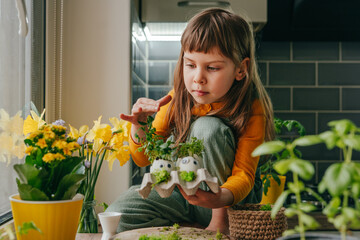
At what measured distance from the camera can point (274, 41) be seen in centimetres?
226

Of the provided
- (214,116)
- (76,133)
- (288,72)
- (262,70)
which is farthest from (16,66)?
(288,72)

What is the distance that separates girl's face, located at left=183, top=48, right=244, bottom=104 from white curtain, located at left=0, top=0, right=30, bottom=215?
0.53m

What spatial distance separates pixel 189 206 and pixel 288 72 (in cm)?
122

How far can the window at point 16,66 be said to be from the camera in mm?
1184

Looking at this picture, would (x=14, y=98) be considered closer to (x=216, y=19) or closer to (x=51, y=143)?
(x=51, y=143)

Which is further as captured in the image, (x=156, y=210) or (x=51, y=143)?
(x=156, y=210)

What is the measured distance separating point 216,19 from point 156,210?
24.9 inches

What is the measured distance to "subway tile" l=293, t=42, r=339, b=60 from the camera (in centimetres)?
228

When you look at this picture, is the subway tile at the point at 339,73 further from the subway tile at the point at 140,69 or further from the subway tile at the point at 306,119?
the subway tile at the point at 140,69

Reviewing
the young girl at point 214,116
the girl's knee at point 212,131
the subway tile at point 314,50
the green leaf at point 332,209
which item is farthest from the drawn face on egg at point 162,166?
the subway tile at point 314,50

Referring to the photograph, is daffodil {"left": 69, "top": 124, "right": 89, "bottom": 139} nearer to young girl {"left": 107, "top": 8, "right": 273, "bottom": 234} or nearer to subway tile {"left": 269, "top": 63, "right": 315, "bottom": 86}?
young girl {"left": 107, "top": 8, "right": 273, "bottom": 234}

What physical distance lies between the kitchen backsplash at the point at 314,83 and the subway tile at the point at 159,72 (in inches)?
21.0

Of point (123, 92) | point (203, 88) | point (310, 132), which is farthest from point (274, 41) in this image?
point (203, 88)

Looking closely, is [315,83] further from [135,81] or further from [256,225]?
[256,225]
